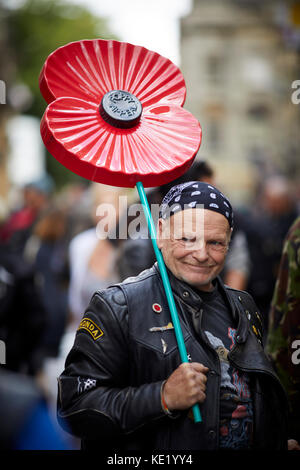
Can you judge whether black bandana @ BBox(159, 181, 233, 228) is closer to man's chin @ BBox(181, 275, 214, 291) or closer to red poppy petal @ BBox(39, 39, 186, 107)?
man's chin @ BBox(181, 275, 214, 291)

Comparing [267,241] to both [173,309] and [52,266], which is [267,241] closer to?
[52,266]

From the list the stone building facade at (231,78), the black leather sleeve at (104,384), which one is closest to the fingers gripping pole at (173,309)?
the black leather sleeve at (104,384)

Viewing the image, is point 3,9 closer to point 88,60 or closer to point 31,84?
point 31,84

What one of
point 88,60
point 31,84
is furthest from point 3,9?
point 88,60

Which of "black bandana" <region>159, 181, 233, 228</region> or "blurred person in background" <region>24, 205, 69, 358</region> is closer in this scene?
"black bandana" <region>159, 181, 233, 228</region>

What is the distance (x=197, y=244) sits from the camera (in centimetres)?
197

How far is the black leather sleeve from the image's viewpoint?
1.82 meters

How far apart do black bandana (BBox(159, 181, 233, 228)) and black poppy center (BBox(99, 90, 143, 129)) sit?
0.31m

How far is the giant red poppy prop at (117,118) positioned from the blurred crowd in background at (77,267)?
832 mm

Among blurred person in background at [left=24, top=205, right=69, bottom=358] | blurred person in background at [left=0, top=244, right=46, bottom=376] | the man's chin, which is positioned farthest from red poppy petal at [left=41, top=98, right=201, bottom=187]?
blurred person in background at [left=24, top=205, right=69, bottom=358]

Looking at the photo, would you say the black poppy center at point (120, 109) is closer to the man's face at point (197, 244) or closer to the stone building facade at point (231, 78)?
the man's face at point (197, 244)

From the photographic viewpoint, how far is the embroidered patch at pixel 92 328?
190cm

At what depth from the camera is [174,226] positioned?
6.59ft

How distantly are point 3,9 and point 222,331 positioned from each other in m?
29.0
